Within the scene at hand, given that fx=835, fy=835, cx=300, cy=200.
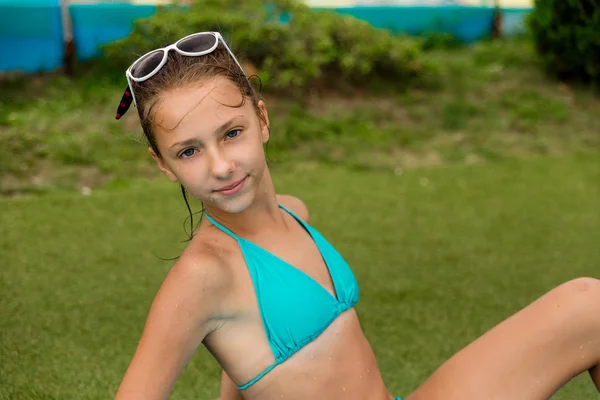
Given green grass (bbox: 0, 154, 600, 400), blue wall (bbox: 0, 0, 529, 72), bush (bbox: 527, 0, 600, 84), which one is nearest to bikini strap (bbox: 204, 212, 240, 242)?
green grass (bbox: 0, 154, 600, 400)

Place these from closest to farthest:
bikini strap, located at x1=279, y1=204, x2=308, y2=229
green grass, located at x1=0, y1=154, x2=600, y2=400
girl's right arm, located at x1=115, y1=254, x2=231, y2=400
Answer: girl's right arm, located at x1=115, y1=254, x2=231, y2=400
bikini strap, located at x1=279, y1=204, x2=308, y2=229
green grass, located at x1=0, y1=154, x2=600, y2=400

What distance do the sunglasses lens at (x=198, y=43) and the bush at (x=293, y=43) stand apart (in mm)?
5271

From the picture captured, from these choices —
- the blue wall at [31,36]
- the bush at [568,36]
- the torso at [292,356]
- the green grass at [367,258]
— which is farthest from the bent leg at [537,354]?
the blue wall at [31,36]

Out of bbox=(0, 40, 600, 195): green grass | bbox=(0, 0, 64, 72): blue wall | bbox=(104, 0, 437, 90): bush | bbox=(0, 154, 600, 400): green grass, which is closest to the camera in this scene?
bbox=(0, 154, 600, 400): green grass

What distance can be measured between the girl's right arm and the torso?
0.27 ft

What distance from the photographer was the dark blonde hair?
201 cm

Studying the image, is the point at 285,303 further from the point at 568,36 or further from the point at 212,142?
the point at 568,36

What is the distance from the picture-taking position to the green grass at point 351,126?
6344mm

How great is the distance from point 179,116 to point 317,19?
249 inches

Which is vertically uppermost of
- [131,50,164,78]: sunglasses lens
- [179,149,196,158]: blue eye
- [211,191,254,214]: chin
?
[131,50,164,78]: sunglasses lens

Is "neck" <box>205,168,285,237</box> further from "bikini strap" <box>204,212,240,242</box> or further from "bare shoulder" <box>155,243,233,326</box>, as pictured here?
"bare shoulder" <box>155,243,233,326</box>

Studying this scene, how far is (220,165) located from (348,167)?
4.63m

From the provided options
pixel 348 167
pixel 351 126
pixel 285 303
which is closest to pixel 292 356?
pixel 285 303

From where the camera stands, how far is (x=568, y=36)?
8.18 meters
